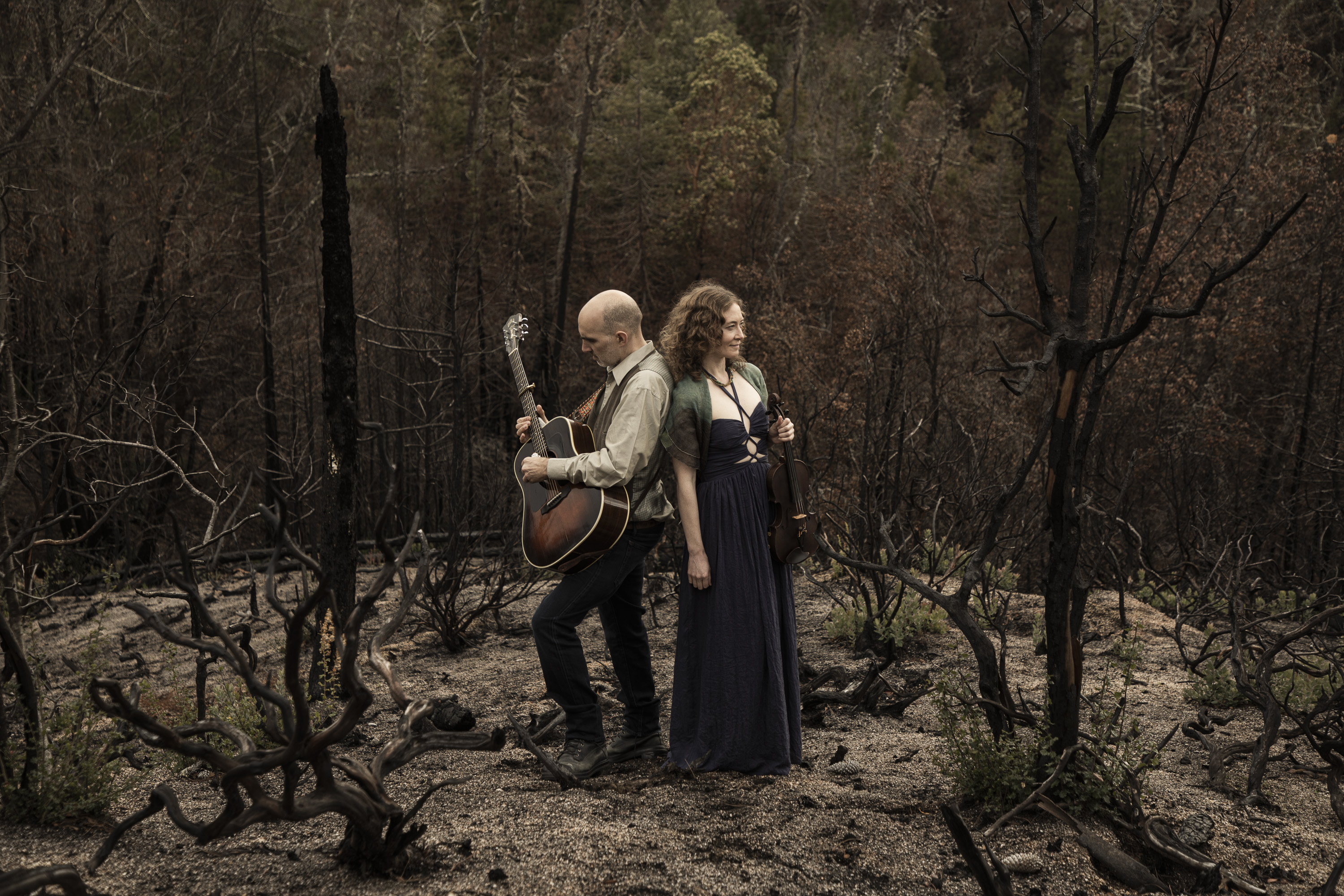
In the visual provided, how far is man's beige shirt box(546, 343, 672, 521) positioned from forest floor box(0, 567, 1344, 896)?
110 centimetres

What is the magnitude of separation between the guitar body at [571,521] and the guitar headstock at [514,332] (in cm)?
64

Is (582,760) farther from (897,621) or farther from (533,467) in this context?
(897,621)

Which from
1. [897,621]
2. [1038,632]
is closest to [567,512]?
[897,621]

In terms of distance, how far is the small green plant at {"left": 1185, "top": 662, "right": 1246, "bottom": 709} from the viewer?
4.67 metres

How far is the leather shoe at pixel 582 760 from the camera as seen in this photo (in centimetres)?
363

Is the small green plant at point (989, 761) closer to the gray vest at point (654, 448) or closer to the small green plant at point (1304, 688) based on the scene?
the gray vest at point (654, 448)

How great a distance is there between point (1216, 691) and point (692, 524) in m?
2.93

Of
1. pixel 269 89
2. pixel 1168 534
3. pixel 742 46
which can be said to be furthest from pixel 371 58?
pixel 1168 534

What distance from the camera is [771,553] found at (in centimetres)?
379

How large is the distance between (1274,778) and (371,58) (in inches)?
1115

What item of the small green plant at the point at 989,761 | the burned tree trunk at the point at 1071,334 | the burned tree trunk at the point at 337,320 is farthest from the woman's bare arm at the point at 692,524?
the burned tree trunk at the point at 337,320

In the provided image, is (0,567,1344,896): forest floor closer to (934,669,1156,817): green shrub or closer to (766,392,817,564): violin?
(934,669,1156,817): green shrub

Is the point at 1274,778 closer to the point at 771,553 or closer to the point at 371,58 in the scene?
the point at 771,553

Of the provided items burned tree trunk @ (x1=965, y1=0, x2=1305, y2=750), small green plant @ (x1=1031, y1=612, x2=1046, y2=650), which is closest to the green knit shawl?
burned tree trunk @ (x1=965, y1=0, x2=1305, y2=750)
